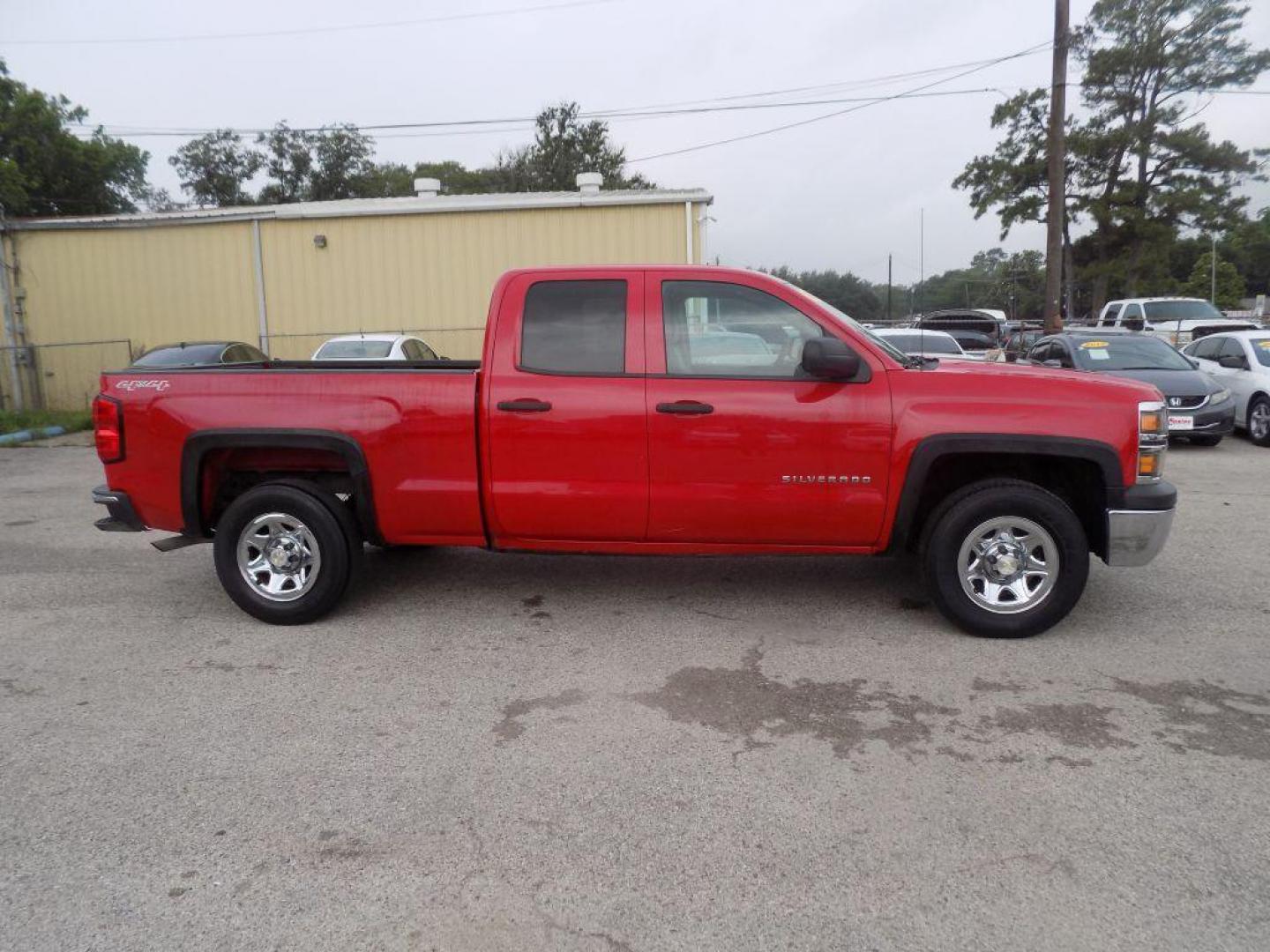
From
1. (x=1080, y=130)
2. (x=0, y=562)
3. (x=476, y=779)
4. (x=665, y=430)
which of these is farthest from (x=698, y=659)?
(x=1080, y=130)

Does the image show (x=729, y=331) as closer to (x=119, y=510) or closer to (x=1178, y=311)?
(x=119, y=510)

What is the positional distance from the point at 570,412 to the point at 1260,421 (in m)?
12.0

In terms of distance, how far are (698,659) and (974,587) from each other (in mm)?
1539

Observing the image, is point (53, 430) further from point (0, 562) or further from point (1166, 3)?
point (1166, 3)

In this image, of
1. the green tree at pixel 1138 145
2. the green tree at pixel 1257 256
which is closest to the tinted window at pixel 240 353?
the green tree at pixel 1138 145

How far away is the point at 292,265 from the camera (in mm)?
17656

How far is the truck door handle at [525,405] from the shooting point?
4.93 metres

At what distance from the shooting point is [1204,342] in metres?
14.8

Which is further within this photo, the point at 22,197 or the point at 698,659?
the point at 22,197

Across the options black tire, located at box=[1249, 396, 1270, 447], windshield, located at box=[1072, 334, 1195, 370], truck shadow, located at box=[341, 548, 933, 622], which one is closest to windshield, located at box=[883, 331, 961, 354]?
windshield, located at box=[1072, 334, 1195, 370]

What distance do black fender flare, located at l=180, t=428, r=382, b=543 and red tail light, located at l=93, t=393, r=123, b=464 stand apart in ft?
1.30

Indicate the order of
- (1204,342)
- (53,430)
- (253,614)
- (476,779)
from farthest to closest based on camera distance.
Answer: (53,430) < (1204,342) < (253,614) < (476,779)

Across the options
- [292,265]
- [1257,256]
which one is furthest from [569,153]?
[1257,256]

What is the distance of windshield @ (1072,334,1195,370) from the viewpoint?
12477mm
